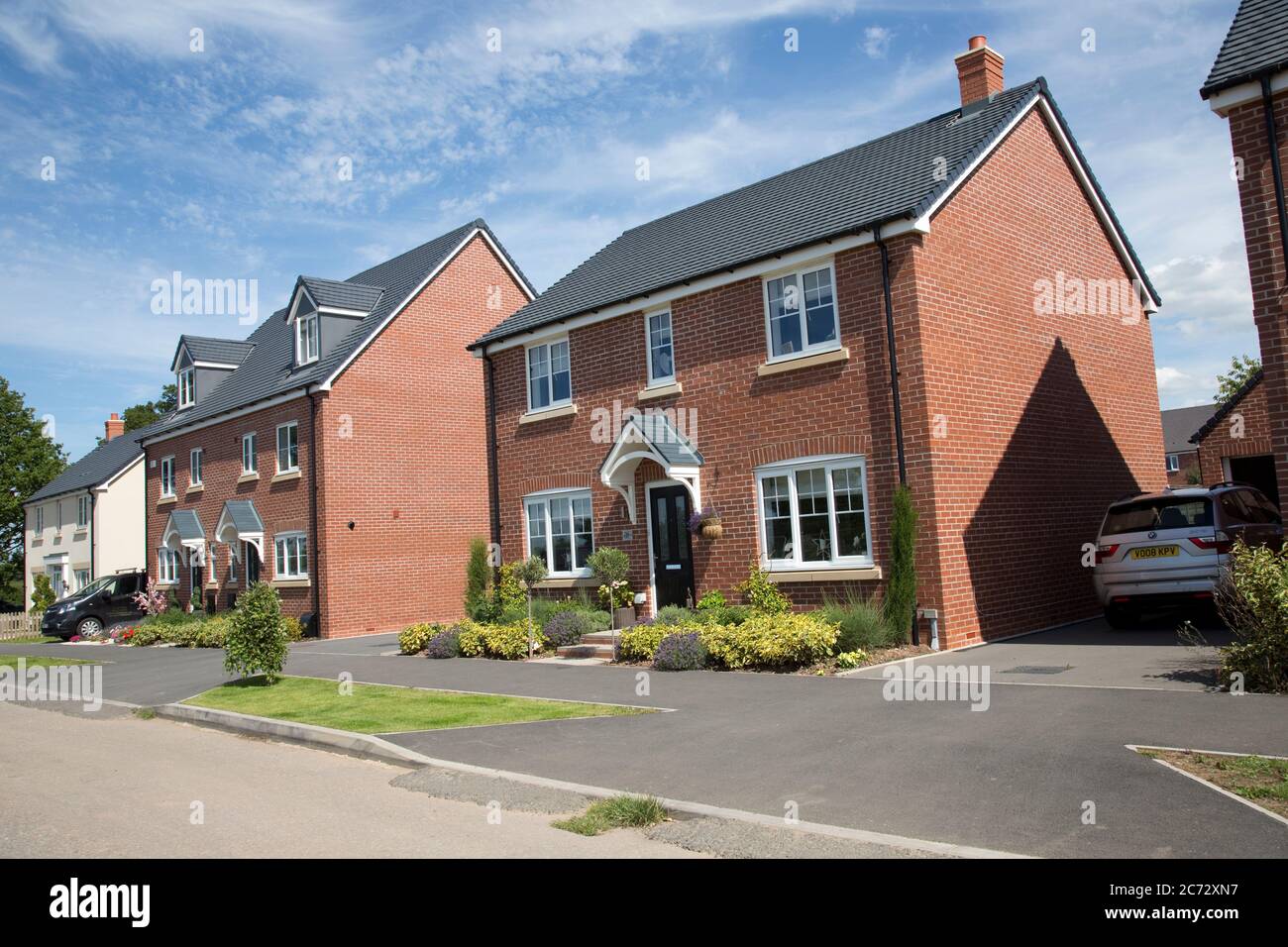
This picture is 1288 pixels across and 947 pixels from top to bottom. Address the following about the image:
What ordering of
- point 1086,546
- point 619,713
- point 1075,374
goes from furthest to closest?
point 1075,374 < point 1086,546 < point 619,713

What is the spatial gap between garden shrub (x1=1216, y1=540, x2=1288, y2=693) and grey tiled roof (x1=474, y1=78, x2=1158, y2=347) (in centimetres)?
675

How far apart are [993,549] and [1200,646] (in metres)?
3.39

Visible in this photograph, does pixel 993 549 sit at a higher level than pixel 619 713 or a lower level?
higher

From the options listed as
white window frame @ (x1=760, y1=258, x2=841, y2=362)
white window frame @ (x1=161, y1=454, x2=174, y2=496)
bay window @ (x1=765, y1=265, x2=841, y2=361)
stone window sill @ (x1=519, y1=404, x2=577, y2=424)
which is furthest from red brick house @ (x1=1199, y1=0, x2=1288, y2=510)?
white window frame @ (x1=161, y1=454, x2=174, y2=496)

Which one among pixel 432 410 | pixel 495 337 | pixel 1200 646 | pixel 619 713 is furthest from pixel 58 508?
pixel 1200 646

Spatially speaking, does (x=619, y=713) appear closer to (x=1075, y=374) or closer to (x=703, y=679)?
(x=703, y=679)

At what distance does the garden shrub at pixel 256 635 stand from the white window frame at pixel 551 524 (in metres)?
6.09

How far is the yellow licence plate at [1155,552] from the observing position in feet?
42.2

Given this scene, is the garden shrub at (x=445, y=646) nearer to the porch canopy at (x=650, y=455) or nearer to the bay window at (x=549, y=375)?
the porch canopy at (x=650, y=455)

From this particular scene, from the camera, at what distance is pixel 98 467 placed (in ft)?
145

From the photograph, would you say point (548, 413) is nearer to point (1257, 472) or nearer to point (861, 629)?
point (861, 629)

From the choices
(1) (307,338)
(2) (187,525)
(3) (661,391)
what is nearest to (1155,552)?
(3) (661,391)

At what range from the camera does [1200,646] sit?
463 inches

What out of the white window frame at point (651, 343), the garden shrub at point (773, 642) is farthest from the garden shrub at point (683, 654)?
the white window frame at point (651, 343)
